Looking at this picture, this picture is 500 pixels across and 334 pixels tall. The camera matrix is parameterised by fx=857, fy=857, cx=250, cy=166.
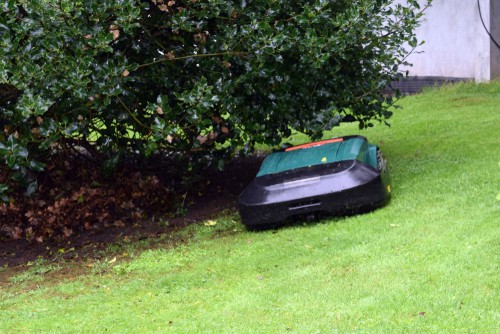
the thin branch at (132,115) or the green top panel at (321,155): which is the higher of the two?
the thin branch at (132,115)

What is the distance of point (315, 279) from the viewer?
5.80m

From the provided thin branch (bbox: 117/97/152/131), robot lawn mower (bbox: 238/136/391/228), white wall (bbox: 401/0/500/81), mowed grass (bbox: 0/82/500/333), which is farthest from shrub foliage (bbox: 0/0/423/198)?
white wall (bbox: 401/0/500/81)

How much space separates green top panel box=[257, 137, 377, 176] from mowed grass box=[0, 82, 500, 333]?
50cm

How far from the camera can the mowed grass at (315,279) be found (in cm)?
507

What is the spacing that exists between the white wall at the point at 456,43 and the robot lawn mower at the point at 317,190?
7.62 meters

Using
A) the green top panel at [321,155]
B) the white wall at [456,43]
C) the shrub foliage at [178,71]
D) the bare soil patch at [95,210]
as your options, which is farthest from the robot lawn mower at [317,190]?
the white wall at [456,43]

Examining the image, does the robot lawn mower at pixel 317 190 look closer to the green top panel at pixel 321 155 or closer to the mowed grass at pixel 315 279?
the green top panel at pixel 321 155

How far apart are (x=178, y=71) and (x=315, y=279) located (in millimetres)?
3114

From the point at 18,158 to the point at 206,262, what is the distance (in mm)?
1865

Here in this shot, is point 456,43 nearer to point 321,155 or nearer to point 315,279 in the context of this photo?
point 321,155

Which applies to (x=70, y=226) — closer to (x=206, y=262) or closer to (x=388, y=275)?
(x=206, y=262)

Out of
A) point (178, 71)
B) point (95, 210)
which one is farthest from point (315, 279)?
point (95, 210)

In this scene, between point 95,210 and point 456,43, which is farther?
point 456,43

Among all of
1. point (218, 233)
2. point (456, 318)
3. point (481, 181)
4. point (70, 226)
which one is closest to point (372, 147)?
point (481, 181)
